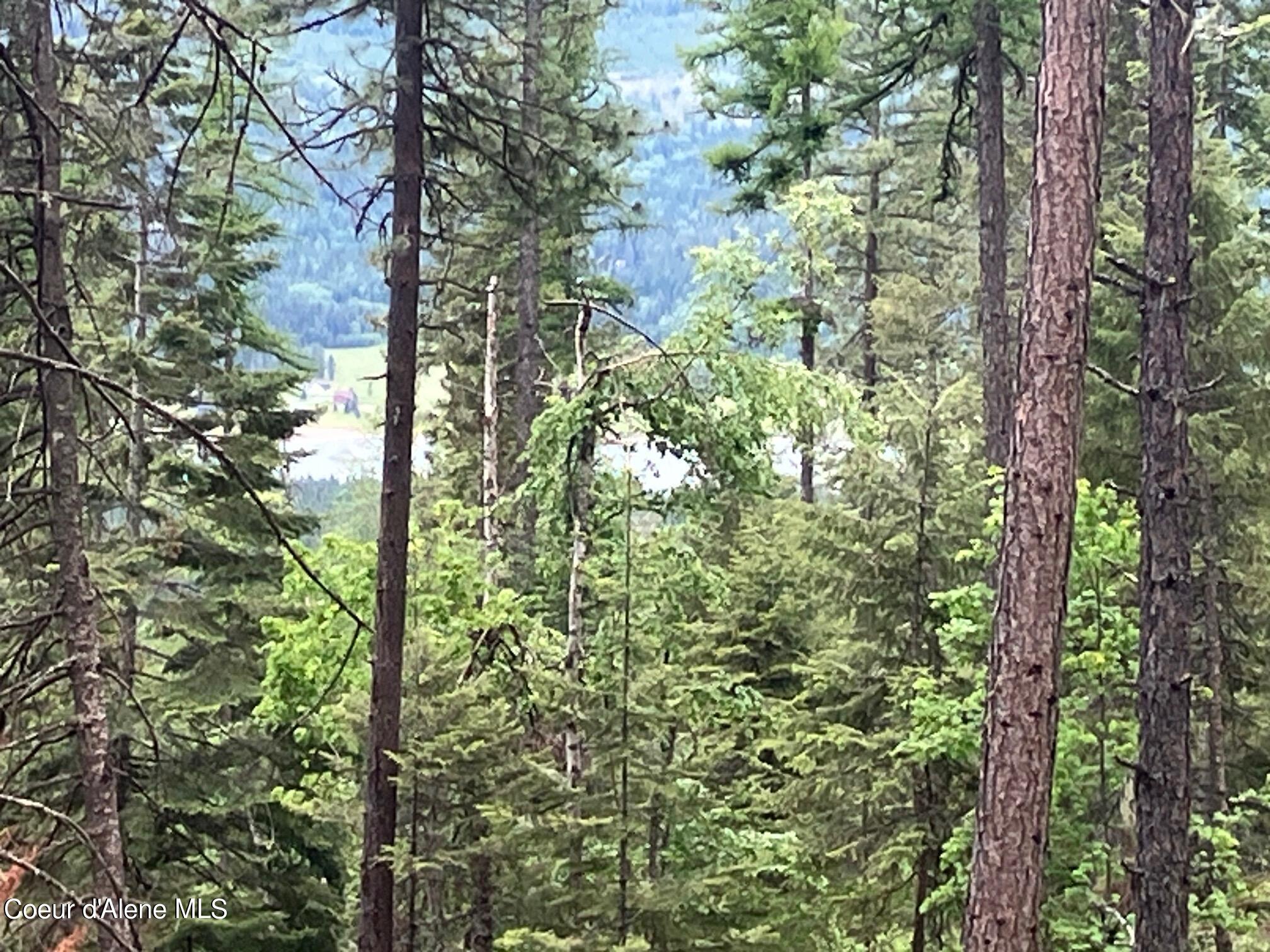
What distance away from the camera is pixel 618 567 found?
6.75 meters

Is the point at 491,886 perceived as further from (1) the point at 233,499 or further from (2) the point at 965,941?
(1) the point at 233,499

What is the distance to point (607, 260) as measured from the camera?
22.5m

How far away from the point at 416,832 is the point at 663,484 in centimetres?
276

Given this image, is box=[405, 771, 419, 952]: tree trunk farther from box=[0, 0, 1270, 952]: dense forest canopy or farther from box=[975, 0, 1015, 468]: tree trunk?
box=[975, 0, 1015, 468]: tree trunk

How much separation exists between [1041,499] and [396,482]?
4.91m

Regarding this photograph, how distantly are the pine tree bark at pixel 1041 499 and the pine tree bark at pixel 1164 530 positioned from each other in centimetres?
213

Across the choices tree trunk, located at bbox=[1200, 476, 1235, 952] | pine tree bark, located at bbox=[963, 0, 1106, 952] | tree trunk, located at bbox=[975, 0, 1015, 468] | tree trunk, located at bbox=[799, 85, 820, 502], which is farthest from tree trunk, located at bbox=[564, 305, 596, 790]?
tree trunk, located at bbox=[799, 85, 820, 502]

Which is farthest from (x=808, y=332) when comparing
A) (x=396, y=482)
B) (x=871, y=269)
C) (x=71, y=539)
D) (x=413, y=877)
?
(x=71, y=539)

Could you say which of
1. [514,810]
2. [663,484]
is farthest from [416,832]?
[663,484]

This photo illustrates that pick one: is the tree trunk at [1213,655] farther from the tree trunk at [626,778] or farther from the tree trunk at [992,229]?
the tree trunk at [626,778]

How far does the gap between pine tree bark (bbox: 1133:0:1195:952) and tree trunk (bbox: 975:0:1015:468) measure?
4784 millimetres

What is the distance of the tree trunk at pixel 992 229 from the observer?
11.7 meters

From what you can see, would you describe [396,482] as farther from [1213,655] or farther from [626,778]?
[1213,655]

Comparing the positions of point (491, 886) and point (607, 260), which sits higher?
point (607, 260)
